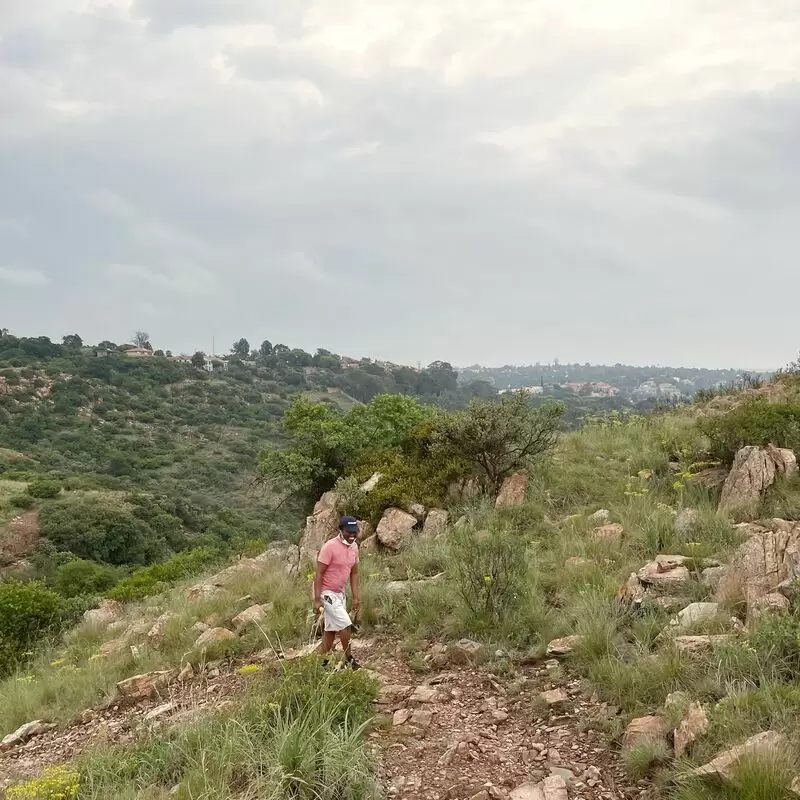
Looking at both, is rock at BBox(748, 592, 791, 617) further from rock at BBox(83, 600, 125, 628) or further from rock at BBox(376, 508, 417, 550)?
rock at BBox(83, 600, 125, 628)

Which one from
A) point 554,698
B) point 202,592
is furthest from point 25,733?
point 554,698

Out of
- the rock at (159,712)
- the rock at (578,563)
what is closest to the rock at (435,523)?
the rock at (578,563)

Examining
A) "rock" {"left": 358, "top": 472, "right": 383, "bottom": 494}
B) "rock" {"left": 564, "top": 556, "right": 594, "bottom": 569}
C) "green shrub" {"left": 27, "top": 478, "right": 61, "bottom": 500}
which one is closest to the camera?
"rock" {"left": 564, "top": 556, "right": 594, "bottom": 569}

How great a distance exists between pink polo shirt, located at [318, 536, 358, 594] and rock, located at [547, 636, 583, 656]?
204cm

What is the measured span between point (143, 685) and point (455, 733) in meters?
3.71

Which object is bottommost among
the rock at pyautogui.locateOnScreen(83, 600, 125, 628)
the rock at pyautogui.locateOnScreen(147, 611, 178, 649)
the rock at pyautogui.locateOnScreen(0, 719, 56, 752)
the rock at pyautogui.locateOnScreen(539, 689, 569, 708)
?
the rock at pyautogui.locateOnScreen(83, 600, 125, 628)

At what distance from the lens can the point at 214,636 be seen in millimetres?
7004

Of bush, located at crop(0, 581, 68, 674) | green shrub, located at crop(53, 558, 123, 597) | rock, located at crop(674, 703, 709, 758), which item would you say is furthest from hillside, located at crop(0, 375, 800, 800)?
green shrub, located at crop(53, 558, 123, 597)

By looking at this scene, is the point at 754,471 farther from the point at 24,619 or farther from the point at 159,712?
the point at 24,619

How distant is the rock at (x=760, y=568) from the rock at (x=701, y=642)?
39cm

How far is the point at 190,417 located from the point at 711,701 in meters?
78.9

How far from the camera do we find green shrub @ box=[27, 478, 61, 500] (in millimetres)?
41062

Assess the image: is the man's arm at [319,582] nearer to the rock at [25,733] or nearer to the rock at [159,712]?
the rock at [159,712]

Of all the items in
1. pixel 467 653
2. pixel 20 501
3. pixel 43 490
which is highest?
pixel 467 653
